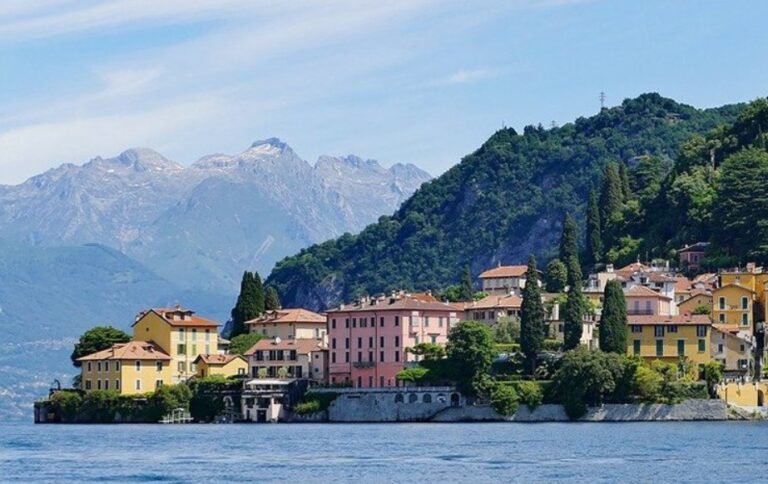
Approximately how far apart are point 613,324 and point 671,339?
4559 millimetres

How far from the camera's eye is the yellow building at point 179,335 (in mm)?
138500

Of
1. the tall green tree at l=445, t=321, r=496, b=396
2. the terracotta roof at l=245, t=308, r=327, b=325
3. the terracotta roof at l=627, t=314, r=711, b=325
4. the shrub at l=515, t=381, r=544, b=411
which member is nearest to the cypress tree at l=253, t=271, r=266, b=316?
the terracotta roof at l=245, t=308, r=327, b=325

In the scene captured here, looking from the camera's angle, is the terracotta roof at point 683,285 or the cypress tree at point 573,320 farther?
the terracotta roof at point 683,285

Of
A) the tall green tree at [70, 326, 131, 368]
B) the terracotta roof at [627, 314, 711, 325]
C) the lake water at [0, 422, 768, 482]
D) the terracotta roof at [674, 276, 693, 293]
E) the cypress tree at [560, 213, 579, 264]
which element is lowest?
the lake water at [0, 422, 768, 482]

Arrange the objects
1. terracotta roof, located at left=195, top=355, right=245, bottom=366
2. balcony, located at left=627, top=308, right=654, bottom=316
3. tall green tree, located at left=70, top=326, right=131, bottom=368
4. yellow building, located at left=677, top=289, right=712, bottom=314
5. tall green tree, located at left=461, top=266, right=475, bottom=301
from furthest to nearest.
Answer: tall green tree, located at left=461, top=266, right=475, bottom=301 < tall green tree, located at left=70, top=326, right=131, bottom=368 < terracotta roof, located at left=195, top=355, right=245, bottom=366 < yellow building, located at left=677, top=289, right=712, bottom=314 < balcony, located at left=627, top=308, right=654, bottom=316

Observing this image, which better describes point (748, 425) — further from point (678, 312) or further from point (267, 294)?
point (267, 294)

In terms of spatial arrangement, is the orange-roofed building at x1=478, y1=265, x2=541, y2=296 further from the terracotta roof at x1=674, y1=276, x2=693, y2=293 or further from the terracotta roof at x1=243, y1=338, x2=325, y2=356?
the terracotta roof at x1=243, y1=338, x2=325, y2=356

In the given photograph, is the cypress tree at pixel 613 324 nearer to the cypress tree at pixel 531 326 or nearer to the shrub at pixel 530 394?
the cypress tree at pixel 531 326

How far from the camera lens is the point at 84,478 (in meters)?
73.4

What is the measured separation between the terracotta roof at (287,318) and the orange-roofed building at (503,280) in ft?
66.2

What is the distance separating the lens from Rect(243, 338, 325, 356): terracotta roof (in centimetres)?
13488

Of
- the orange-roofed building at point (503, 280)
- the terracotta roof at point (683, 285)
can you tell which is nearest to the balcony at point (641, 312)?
the terracotta roof at point (683, 285)

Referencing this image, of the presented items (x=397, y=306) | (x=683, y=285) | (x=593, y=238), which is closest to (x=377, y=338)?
(x=397, y=306)

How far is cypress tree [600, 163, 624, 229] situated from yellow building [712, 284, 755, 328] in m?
40.2
